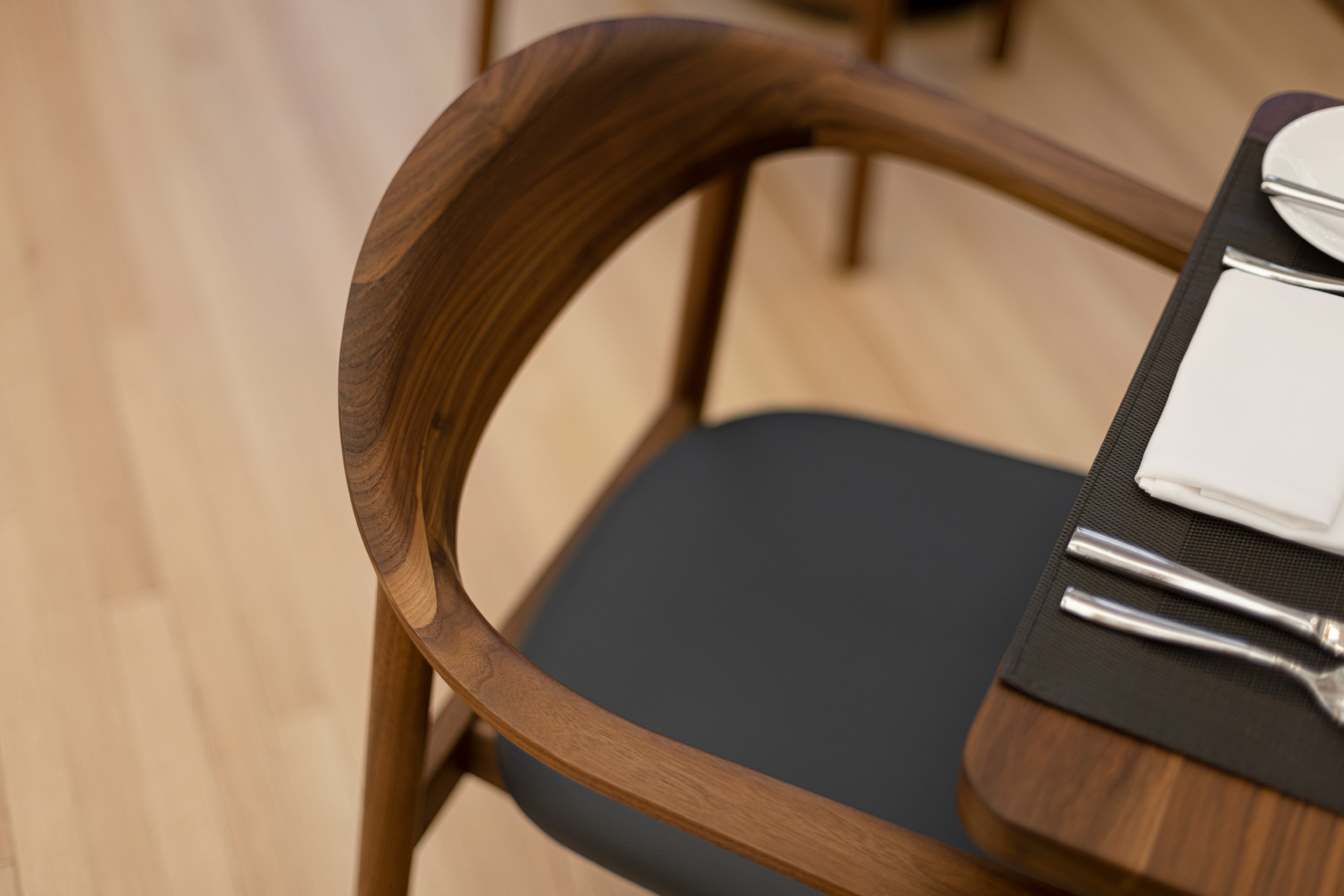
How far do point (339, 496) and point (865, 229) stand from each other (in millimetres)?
A: 876

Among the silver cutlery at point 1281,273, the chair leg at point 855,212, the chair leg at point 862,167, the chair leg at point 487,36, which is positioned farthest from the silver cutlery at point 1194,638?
the chair leg at point 487,36

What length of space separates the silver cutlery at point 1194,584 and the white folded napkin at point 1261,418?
0.04 metres

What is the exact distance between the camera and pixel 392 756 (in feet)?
2.20

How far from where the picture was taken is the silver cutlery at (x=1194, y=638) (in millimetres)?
481

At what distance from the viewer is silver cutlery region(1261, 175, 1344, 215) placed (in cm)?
65

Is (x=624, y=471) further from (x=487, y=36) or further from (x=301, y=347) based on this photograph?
(x=487, y=36)

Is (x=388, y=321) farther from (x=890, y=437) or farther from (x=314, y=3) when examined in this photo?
(x=314, y=3)

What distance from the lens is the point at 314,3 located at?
2.01 m

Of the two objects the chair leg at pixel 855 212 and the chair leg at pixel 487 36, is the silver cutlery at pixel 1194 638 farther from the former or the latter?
the chair leg at pixel 487 36

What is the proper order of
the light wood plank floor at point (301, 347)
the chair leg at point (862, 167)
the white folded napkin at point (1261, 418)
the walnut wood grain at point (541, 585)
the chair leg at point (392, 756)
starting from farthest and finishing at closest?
1. the chair leg at point (862, 167)
2. the light wood plank floor at point (301, 347)
3. the walnut wood grain at point (541, 585)
4. the chair leg at point (392, 756)
5. the white folded napkin at point (1261, 418)

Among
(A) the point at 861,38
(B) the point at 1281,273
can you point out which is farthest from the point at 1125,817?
(A) the point at 861,38

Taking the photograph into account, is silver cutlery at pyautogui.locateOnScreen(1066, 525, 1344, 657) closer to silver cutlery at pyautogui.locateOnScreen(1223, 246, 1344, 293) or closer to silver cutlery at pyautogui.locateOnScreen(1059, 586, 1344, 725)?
silver cutlery at pyautogui.locateOnScreen(1059, 586, 1344, 725)

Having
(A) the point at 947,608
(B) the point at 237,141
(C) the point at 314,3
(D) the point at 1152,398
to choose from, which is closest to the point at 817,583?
(A) the point at 947,608

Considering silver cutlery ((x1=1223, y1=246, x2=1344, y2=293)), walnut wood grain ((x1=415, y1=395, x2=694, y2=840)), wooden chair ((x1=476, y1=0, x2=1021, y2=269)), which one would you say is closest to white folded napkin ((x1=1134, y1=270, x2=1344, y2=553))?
silver cutlery ((x1=1223, y1=246, x2=1344, y2=293))
